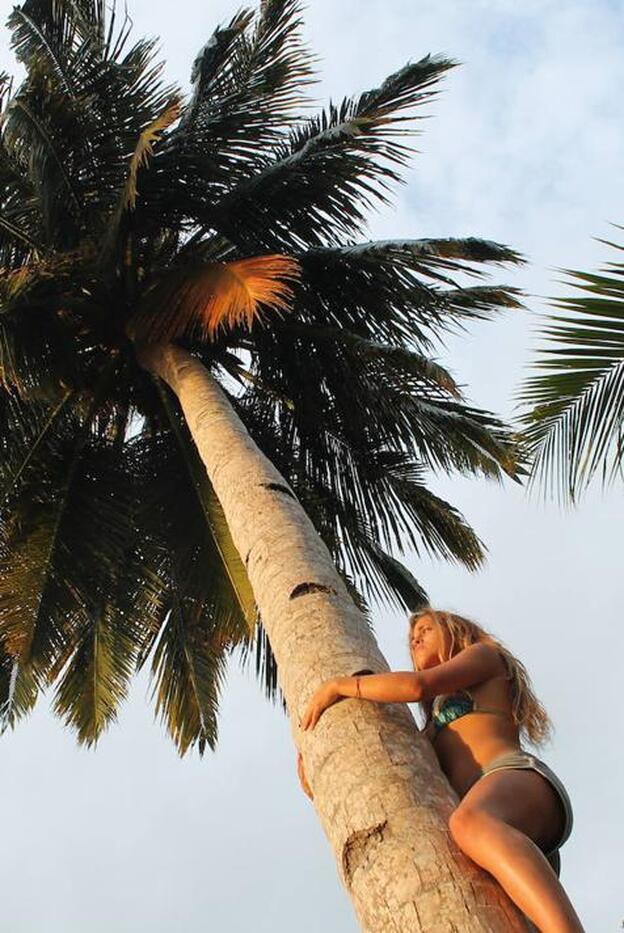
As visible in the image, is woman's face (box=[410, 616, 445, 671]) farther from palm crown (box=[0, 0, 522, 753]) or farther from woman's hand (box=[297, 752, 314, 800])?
palm crown (box=[0, 0, 522, 753])

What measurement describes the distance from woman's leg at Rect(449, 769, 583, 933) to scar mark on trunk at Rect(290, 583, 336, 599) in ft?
4.21

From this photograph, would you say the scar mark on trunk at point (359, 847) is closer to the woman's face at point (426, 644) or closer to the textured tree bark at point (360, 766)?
the textured tree bark at point (360, 766)

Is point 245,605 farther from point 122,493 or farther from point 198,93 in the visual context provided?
point 198,93

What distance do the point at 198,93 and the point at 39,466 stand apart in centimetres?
380

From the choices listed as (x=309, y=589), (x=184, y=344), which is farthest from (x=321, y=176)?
(x=309, y=589)

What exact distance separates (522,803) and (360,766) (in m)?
0.48

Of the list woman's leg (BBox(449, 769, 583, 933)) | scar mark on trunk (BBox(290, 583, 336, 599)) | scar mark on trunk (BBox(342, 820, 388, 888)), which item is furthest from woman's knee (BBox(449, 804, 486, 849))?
scar mark on trunk (BBox(290, 583, 336, 599))

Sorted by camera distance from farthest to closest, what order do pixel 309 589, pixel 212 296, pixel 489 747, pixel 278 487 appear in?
pixel 212 296 → pixel 278 487 → pixel 309 589 → pixel 489 747

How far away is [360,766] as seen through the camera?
3119 millimetres

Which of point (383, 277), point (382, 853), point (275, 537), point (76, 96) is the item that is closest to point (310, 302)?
point (383, 277)

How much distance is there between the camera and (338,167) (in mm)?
8859

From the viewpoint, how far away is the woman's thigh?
2939 mm

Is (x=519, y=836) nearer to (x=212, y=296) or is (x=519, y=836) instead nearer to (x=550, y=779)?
(x=550, y=779)

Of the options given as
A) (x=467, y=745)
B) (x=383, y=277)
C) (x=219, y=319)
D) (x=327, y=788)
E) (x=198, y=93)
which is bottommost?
(x=327, y=788)
